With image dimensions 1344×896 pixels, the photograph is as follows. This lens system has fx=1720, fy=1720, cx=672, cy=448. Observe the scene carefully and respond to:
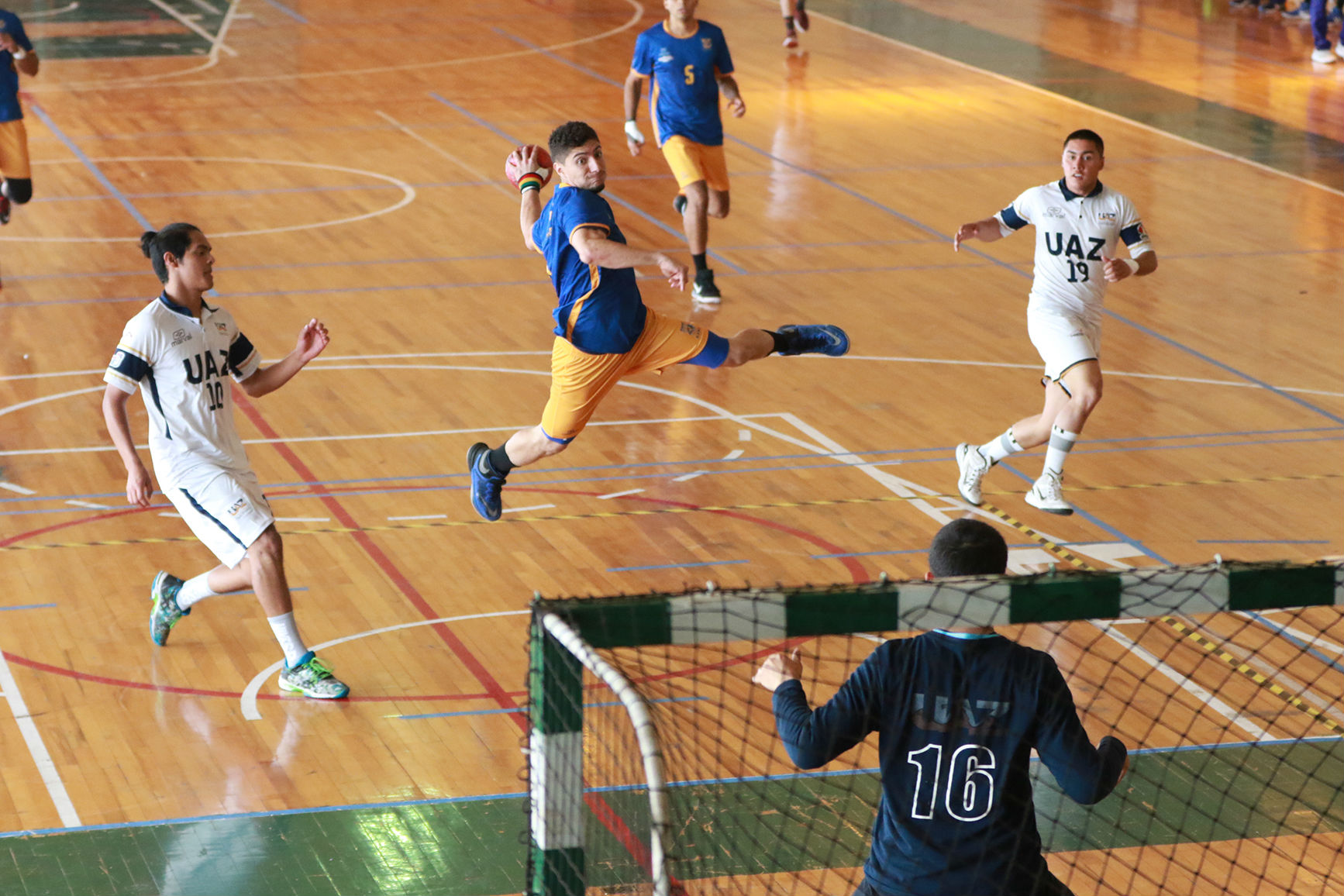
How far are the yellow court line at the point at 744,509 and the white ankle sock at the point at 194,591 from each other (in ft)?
4.69

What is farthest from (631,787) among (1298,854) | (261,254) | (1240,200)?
(1240,200)

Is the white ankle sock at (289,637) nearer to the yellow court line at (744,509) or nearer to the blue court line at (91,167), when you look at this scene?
the yellow court line at (744,509)

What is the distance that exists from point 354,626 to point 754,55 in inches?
668

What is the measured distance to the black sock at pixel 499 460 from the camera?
30.1 feet

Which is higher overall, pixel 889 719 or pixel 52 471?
pixel 889 719

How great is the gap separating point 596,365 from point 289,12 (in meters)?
20.2

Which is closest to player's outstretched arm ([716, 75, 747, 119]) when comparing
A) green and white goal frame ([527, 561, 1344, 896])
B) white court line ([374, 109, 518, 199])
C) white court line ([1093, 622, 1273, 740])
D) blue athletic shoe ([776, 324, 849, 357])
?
white court line ([374, 109, 518, 199])

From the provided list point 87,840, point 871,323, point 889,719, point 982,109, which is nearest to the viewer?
point 889,719

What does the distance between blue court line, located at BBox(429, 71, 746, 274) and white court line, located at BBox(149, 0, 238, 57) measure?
4358 millimetres

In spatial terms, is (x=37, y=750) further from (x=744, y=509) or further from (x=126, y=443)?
(x=744, y=509)

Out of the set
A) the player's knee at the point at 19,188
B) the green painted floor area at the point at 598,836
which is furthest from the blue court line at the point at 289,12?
the green painted floor area at the point at 598,836

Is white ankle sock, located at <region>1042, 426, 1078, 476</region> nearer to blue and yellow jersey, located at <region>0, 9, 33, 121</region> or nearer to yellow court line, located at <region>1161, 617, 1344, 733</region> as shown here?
yellow court line, located at <region>1161, 617, 1344, 733</region>

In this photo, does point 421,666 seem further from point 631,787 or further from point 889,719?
point 889,719

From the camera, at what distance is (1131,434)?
11156mm
